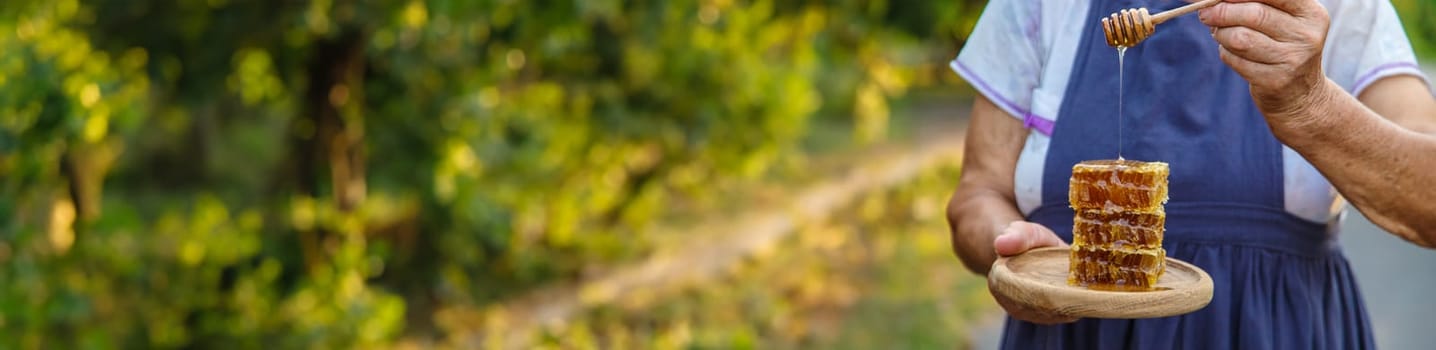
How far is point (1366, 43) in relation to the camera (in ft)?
6.16

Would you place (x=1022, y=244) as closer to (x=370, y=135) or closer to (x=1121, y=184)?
(x=1121, y=184)

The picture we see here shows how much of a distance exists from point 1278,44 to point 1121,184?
0.29m

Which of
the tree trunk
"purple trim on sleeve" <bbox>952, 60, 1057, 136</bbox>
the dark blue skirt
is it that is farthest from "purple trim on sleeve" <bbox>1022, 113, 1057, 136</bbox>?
the tree trunk

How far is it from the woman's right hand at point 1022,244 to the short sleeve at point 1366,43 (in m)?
0.46

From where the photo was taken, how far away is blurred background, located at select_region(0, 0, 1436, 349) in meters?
4.52

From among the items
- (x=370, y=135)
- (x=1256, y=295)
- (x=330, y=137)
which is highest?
(x=330, y=137)

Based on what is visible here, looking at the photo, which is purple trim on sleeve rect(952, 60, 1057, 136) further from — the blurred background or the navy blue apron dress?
the blurred background

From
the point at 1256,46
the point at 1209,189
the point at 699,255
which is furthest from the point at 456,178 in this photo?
the point at 1256,46

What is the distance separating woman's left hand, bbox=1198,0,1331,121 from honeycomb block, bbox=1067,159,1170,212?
191 millimetres

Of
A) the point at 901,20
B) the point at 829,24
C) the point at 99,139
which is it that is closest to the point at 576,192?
the point at 829,24

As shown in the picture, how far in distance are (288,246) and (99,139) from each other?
104 centimetres

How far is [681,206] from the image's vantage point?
1058cm

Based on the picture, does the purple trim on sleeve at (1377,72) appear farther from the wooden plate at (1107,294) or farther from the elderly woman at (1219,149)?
the wooden plate at (1107,294)

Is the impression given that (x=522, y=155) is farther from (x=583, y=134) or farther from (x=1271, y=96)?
(x=1271, y=96)
